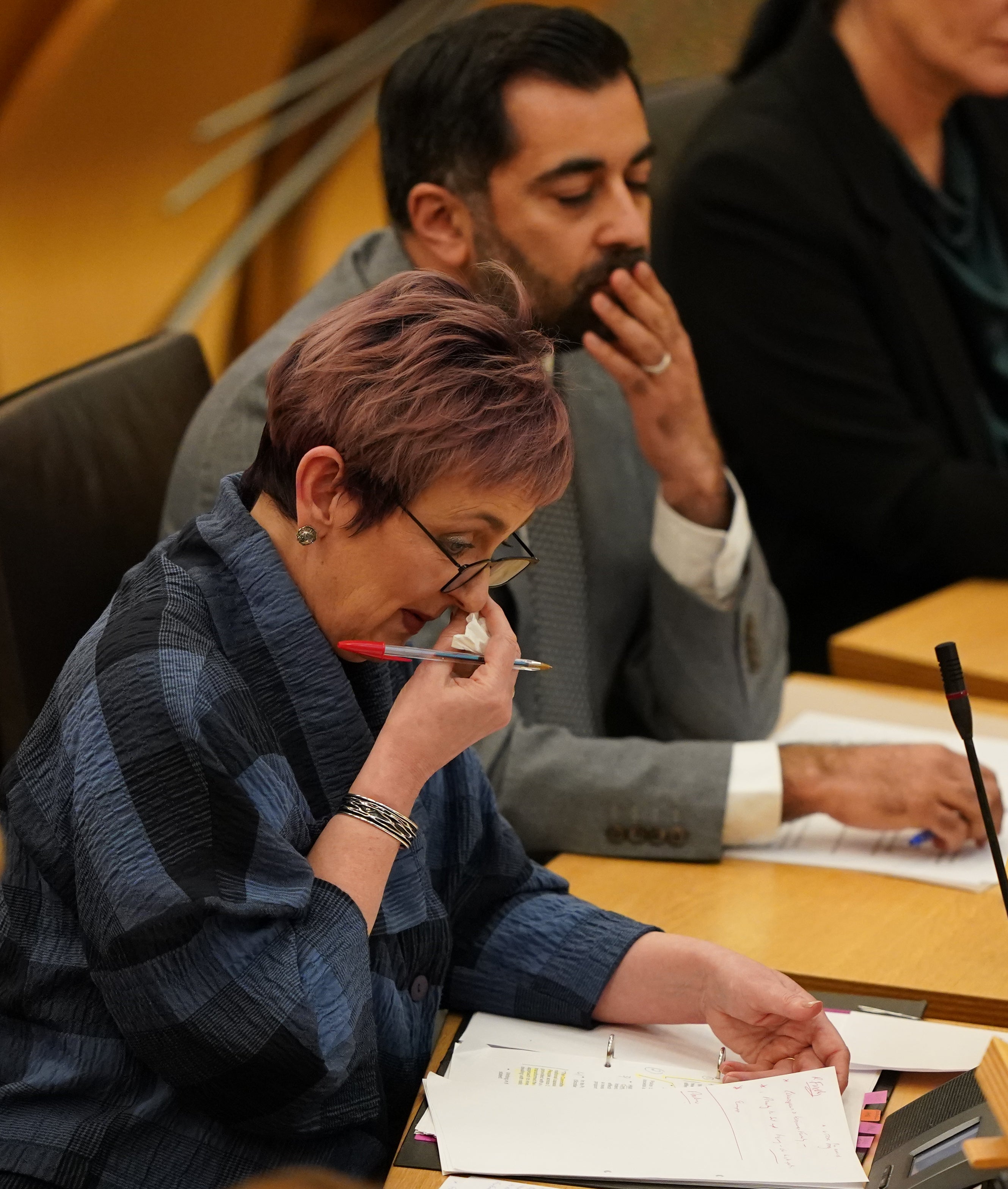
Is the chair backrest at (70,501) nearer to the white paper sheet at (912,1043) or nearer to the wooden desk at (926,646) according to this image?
the white paper sheet at (912,1043)

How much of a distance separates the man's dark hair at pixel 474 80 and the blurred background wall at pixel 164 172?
87 centimetres

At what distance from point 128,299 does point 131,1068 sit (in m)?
2.08

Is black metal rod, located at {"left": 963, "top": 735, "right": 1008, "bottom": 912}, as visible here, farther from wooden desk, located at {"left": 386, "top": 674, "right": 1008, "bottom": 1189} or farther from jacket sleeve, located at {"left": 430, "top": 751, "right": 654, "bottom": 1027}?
jacket sleeve, located at {"left": 430, "top": 751, "right": 654, "bottom": 1027}

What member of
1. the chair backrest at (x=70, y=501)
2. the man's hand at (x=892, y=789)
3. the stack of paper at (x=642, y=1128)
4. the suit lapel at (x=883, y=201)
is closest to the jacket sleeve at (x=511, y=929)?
the stack of paper at (x=642, y=1128)

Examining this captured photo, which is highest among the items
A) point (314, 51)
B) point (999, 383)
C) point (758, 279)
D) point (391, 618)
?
point (314, 51)

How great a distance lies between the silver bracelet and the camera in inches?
44.1

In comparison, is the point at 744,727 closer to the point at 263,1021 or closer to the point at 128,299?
the point at 263,1021

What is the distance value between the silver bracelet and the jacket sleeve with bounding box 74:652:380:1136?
0.06 metres

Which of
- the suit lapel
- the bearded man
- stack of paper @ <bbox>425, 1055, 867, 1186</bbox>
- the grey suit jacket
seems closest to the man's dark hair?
the bearded man

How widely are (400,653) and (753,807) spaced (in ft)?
1.92

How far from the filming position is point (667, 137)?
283cm

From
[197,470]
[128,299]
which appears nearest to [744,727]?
[197,470]

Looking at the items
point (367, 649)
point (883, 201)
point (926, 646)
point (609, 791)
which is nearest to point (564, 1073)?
point (367, 649)

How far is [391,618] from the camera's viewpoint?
1.20 metres
